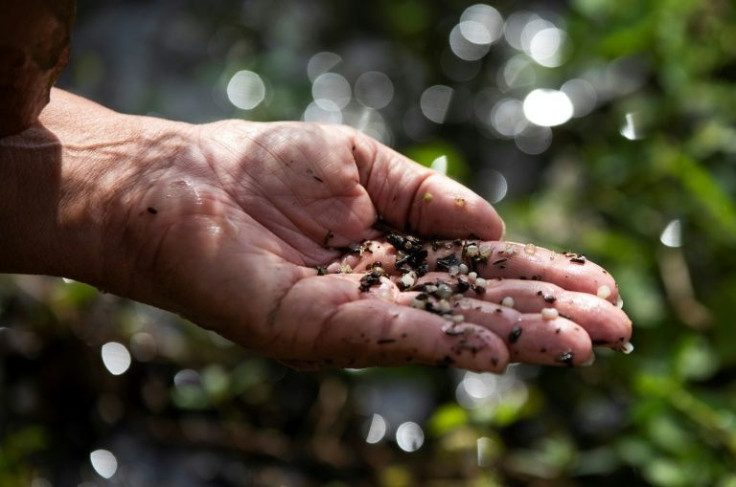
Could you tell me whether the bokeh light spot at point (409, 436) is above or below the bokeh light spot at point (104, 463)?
above

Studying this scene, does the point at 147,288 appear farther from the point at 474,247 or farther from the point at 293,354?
the point at 474,247

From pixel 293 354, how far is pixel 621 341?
662 mm

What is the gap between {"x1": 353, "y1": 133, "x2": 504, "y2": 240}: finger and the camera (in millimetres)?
2166

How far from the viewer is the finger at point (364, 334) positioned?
171 cm

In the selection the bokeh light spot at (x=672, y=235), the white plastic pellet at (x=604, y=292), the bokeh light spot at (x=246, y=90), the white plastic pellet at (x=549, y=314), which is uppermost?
the white plastic pellet at (x=604, y=292)

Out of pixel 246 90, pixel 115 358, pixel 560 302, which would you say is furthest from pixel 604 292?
pixel 246 90

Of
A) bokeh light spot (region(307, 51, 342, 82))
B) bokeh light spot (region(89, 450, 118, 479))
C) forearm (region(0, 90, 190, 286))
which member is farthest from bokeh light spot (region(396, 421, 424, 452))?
bokeh light spot (region(307, 51, 342, 82))

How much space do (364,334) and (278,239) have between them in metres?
0.43

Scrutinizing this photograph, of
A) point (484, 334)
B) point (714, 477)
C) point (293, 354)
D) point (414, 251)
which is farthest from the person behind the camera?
point (714, 477)

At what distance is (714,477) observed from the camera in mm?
2430

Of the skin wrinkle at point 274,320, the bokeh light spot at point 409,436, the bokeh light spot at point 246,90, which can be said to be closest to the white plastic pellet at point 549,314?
the skin wrinkle at point 274,320

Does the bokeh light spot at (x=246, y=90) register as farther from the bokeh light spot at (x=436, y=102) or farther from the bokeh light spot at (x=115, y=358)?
the bokeh light spot at (x=115, y=358)

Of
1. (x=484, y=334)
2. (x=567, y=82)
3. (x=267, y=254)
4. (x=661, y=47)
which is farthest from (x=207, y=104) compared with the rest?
(x=484, y=334)

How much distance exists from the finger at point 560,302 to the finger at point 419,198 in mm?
196
